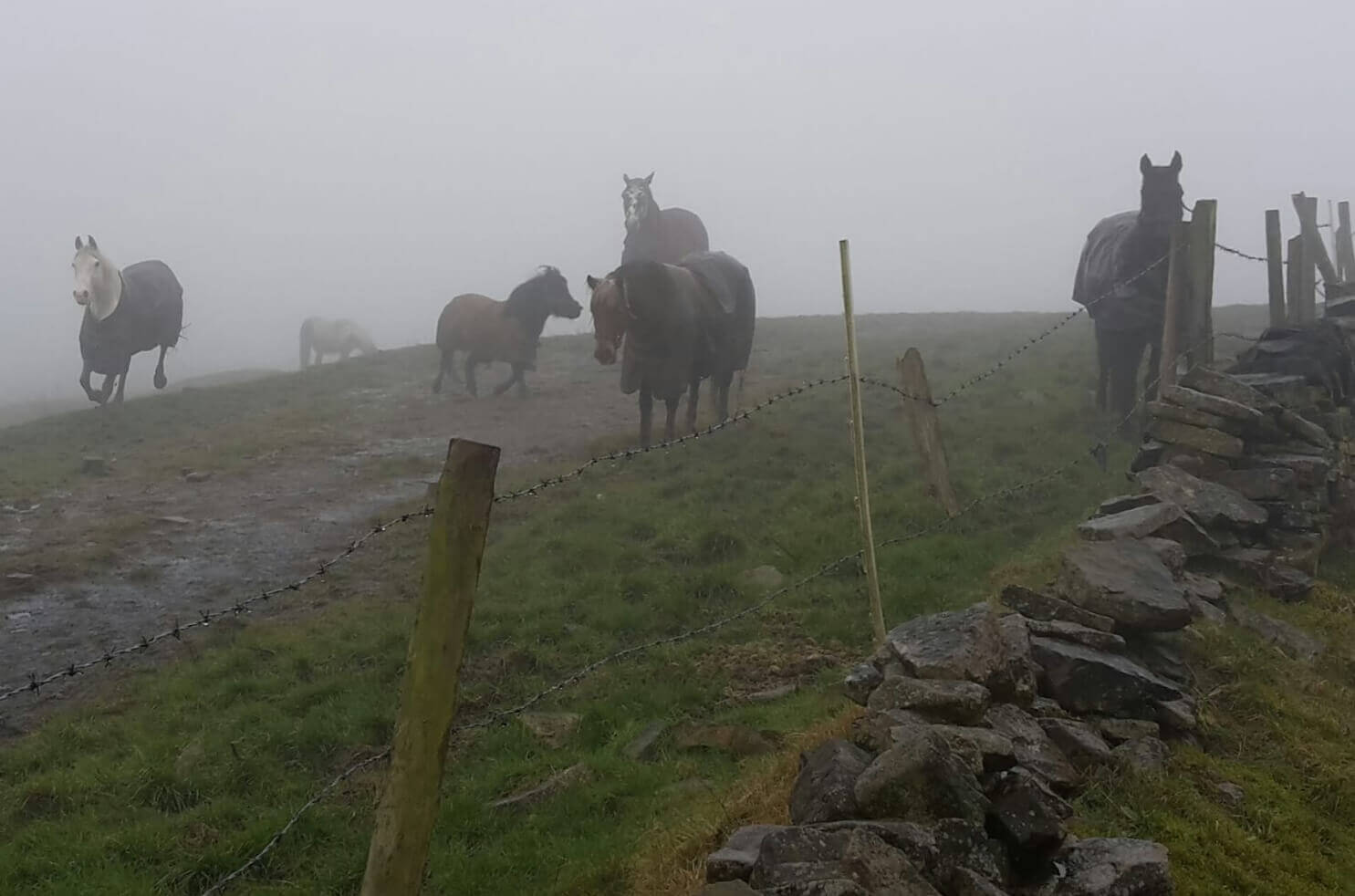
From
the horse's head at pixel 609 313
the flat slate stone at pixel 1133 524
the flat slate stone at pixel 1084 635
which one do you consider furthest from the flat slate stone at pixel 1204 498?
the horse's head at pixel 609 313

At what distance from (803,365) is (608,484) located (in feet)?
30.3

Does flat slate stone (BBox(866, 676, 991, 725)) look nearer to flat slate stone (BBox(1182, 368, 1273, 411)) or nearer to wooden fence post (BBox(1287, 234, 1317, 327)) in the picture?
flat slate stone (BBox(1182, 368, 1273, 411))

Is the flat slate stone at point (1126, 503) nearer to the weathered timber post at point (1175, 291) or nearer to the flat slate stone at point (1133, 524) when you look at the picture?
the flat slate stone at point (1133, 524)

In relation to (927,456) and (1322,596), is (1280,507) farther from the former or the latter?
(927,456)

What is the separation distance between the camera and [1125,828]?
3842 millimetres

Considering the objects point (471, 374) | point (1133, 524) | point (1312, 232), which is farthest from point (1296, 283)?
point (471, 374)

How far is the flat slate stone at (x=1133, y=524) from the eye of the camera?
684 cm

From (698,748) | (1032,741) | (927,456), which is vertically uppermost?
(927,456)

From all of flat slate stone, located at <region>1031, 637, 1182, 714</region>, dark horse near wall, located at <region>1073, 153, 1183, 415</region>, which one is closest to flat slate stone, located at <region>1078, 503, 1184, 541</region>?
flat slate stone, located at <region>1031, 637, 1182, 714</region>

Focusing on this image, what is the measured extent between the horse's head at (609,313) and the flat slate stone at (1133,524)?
6.76 metres

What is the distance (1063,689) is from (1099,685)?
179 mm

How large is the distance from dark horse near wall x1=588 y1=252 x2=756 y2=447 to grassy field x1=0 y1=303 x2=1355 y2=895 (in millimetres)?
1316

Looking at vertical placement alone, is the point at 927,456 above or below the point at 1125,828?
above

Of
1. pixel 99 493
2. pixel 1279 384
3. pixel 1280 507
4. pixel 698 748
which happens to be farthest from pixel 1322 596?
pixel 99 493
